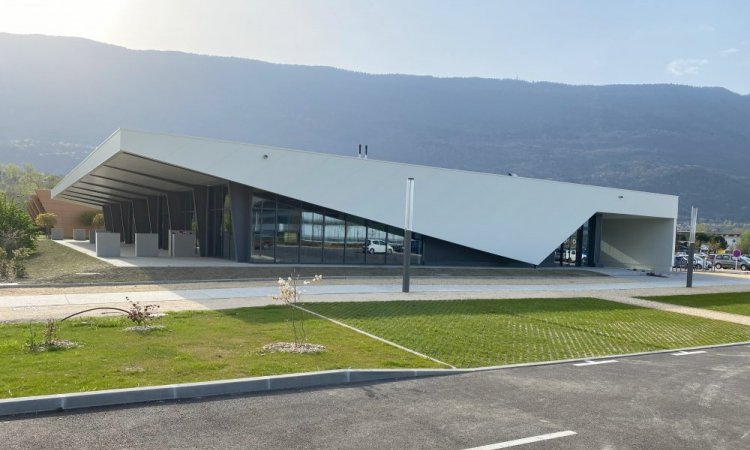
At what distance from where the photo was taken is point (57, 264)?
2544cm

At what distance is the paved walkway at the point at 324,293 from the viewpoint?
13.2m

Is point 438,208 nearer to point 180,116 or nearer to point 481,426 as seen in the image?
point 481,426

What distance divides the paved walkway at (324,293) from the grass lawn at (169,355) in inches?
59.9

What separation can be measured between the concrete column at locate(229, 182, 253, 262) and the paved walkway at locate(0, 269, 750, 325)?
6.64 metres

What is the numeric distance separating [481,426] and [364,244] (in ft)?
73.7

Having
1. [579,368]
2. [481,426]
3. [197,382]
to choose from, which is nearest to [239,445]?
[197,382]

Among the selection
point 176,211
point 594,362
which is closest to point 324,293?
point 594,362

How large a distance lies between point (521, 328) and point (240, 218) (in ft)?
53.8

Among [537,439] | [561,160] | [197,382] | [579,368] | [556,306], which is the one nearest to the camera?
[537,439]

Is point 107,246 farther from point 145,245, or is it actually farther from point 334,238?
point 334,238

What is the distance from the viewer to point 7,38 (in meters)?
196

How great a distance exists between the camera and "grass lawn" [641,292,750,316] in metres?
18.0

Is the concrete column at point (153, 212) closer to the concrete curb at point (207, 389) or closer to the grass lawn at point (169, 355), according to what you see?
the grass lawn at point (169, 355)

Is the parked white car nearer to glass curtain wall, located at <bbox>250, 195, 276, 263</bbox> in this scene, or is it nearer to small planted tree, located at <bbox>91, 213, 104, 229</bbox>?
glass curtain wall, located at <bbox>250, 195, 276, 263</bbox>
